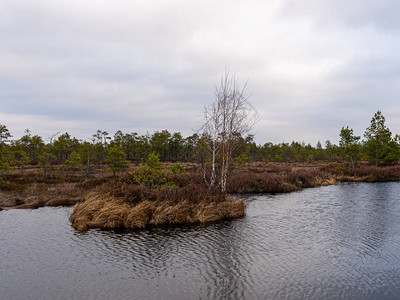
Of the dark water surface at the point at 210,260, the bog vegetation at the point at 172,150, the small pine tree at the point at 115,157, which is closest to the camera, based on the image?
the dark water surface at the point at 210,260

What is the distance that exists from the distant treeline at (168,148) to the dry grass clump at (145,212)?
5.02m

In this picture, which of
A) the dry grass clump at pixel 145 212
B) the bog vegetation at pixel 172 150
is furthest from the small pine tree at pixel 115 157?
the dry grass clump at pixel 145 212

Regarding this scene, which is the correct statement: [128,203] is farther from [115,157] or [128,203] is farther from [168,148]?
[168,148]

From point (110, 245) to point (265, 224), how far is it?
27.9 feet

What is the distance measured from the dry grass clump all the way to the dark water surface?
0.98 metres

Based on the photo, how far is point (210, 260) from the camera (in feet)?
31.5

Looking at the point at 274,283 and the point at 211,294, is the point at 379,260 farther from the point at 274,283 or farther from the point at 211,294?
the point at 211,294

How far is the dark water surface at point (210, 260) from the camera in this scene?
741 centimetres

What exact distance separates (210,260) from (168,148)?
67.2 metres

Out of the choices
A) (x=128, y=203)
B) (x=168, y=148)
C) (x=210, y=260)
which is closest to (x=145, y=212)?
(x=128, y=203)

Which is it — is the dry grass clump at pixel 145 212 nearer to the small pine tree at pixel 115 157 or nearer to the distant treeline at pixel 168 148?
the distant treeline at pixel 168 148

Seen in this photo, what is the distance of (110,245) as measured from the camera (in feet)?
36.8

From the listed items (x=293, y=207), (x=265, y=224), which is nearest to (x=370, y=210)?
(x=293, y=207)

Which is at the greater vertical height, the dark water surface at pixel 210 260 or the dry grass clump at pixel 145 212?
the dry grass clump at pixel 145 212
